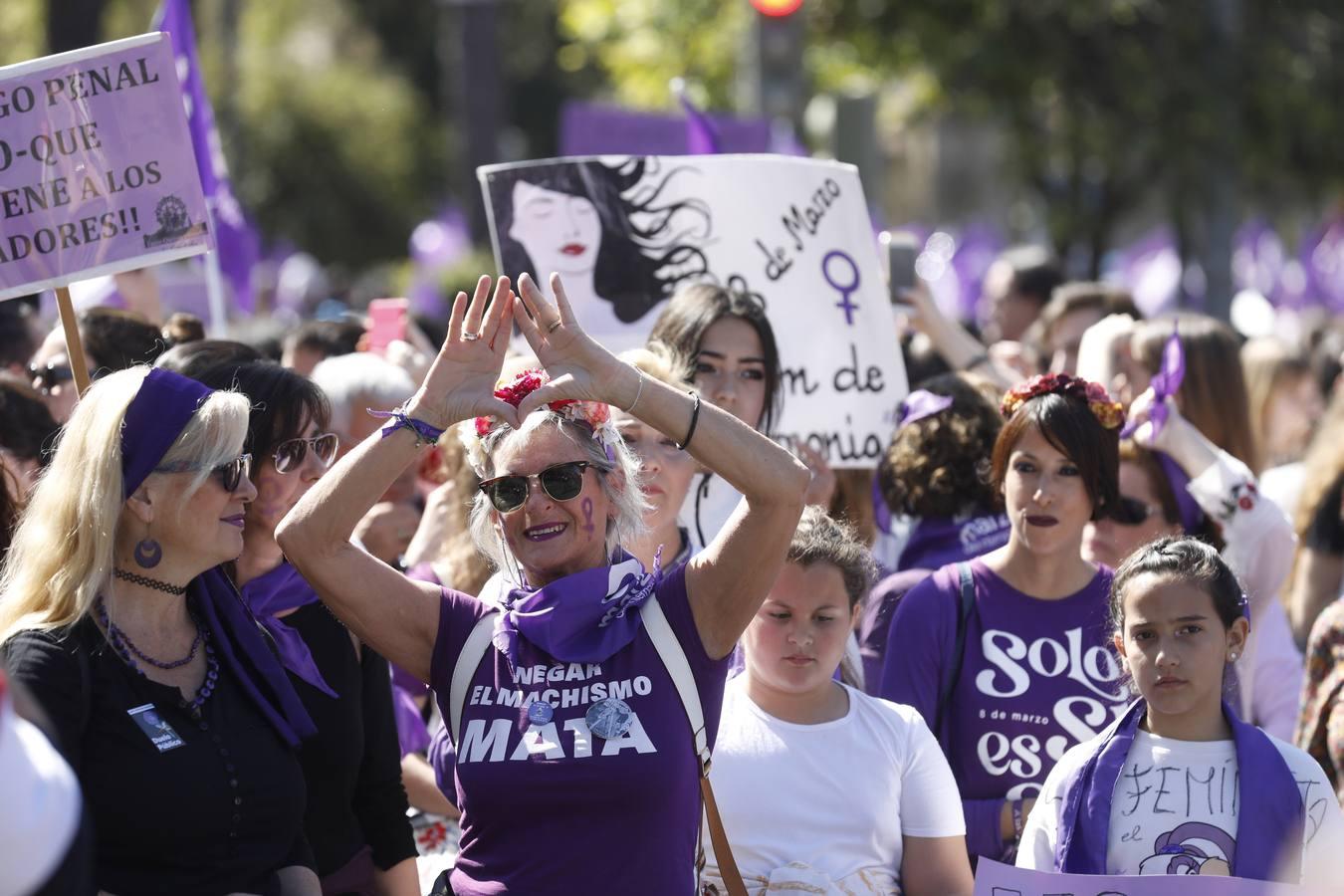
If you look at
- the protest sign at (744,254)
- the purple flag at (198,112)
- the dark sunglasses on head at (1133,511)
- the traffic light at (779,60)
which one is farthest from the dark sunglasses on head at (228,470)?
the traffic light at (779,60)

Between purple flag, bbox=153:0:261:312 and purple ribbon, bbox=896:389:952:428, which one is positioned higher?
purple flag, bbox=153:0:261:312

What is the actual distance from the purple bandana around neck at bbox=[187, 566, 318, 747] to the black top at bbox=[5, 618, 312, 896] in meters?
0.07

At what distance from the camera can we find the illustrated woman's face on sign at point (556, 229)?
5.44 m

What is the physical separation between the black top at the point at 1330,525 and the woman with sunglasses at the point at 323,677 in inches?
137

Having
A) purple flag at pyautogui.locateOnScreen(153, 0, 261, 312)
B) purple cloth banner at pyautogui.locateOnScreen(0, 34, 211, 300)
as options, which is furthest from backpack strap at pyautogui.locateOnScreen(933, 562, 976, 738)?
purple flag at pyautogui.locateOnScreen(153, 0, 261, 312)

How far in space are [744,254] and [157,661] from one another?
9.26 feet

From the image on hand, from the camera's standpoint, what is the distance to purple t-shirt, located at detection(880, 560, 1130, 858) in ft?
13.5

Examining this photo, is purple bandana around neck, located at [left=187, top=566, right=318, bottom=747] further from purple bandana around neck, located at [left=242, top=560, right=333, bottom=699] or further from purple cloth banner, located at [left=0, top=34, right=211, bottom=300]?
purple cloth banner, located at [left=0, top=34, right=211, bottom=300]

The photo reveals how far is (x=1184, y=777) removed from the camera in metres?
3.60

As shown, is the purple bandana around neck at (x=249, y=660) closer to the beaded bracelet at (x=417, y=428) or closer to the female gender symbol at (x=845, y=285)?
the beaded bracelet at (x=417, y=428)

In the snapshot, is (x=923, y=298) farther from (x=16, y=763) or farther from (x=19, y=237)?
(x=16, y=763)

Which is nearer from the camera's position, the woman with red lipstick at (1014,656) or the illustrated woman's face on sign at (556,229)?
the woman with red lipstick at (1014,656)

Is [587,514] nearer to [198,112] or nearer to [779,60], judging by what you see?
[198,112]

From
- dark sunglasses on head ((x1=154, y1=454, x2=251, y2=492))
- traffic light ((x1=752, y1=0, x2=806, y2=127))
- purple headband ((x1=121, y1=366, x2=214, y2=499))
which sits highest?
traffic light ((x1=752, y1=0, x2=806, y2=127))
